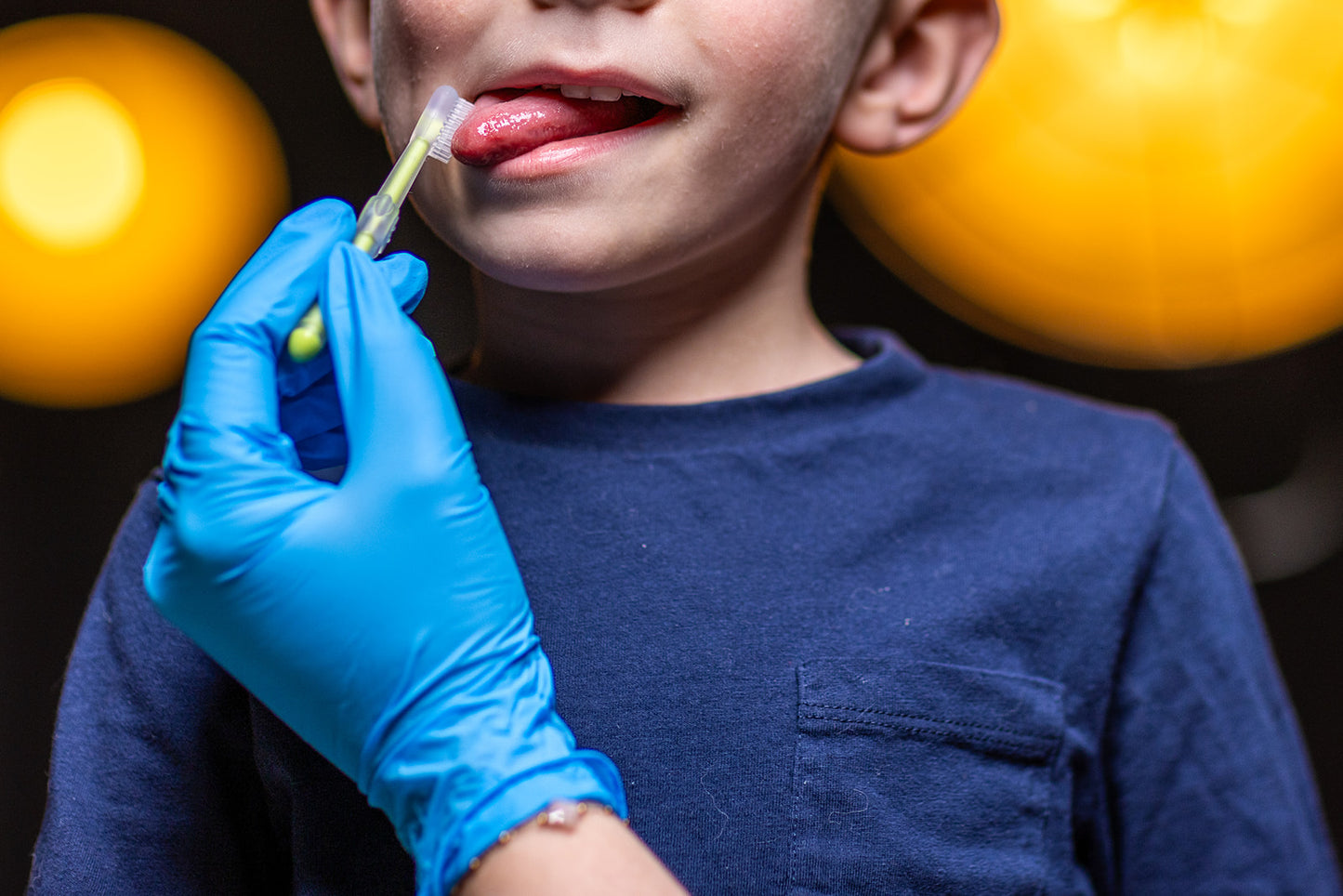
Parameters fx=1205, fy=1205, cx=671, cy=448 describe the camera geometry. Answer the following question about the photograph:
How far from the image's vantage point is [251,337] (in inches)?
20.6

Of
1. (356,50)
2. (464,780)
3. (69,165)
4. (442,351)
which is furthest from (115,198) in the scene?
(464,780)

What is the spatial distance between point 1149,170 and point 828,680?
2.19 ft

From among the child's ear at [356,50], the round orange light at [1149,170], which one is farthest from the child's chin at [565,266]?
the round orange light at [1149,170]

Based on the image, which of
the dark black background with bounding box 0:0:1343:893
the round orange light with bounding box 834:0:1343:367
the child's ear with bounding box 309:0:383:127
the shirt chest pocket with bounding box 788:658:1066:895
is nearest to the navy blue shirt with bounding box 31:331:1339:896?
the shirt chest pocket with bounding box 788:658:1066:895

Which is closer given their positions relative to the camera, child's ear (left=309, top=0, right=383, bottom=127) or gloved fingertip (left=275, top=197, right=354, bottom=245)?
gloved fingertip (left=275, top=197, right=354, bottom=245)

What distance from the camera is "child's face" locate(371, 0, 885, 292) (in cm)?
58

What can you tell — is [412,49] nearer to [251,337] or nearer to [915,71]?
[251,337]

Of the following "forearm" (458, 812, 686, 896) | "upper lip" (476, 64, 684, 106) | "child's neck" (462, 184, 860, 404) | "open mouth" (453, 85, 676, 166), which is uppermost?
"upper lip" (476, 64, 684, 106)

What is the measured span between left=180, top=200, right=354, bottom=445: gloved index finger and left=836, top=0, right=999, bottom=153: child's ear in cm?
35

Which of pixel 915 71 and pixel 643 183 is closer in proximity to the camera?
pixel 643 183

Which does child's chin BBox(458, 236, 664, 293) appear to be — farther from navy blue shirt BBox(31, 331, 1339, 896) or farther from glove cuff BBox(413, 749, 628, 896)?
glove cuff BBox(413, 749, 628, 896)

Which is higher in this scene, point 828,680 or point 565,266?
point 565,266

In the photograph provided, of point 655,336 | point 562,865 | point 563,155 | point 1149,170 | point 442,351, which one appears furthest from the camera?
point 442,351

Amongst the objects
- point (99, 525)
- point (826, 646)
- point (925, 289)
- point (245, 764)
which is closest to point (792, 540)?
point (826, 646)
